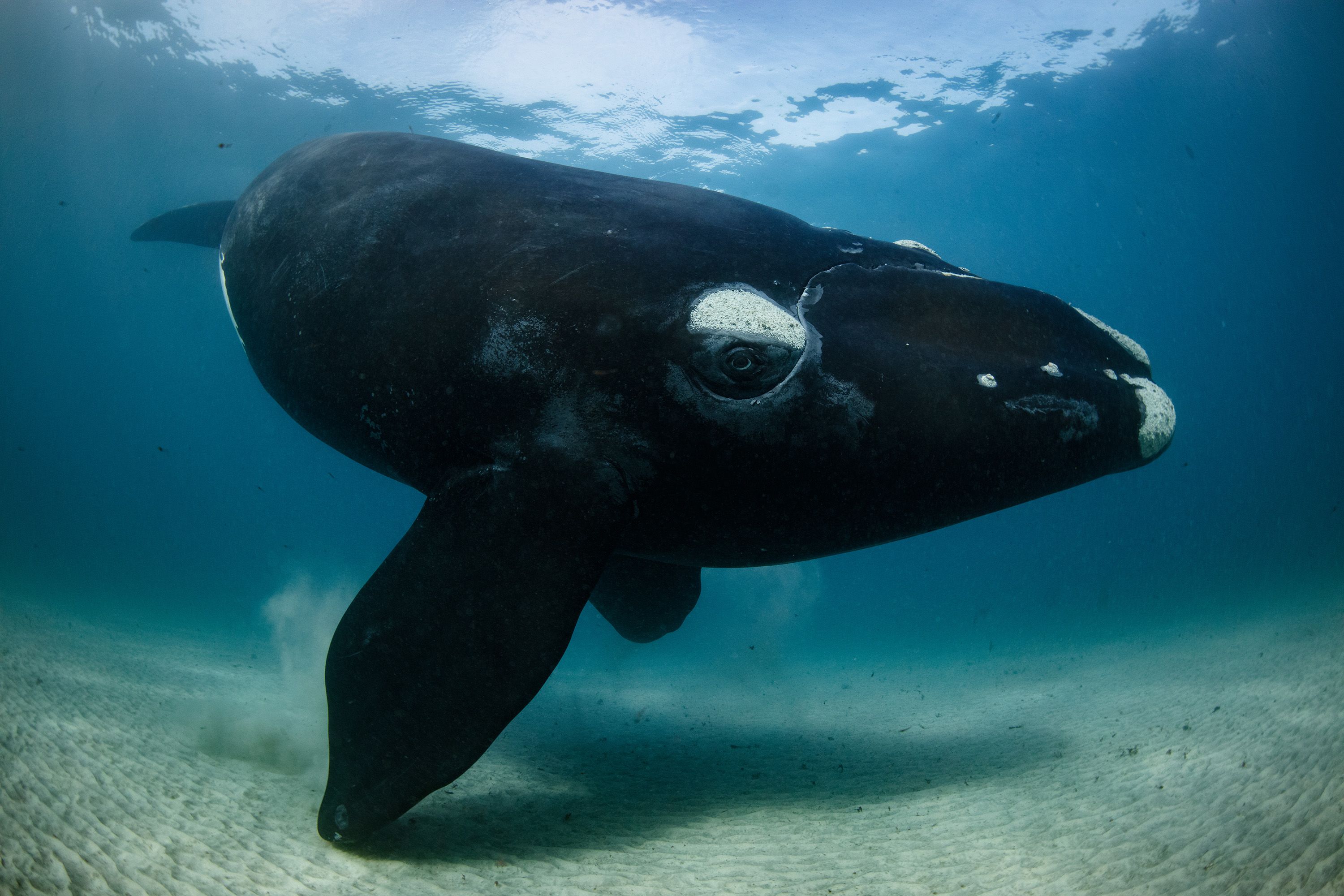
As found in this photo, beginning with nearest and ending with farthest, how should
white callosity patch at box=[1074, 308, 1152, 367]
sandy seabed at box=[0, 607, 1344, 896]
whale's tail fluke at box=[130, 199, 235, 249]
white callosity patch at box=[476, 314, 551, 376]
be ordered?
sandy seabed at box=[0, 607, 1344, 896] → white callosity patch at box=[476, 314, 551, 376] → white callosity patch at box=[1074, 308, 1152, 367] → whale's tail fluke at box=[130, 199, 235, 249]

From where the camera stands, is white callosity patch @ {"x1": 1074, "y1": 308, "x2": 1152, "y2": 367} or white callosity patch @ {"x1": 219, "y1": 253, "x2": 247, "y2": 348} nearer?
white callosity patch @ {"x1": 1074, "y1": 308, "x2": 1152, "y2": 367}

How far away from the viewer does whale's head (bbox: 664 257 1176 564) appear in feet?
11.3

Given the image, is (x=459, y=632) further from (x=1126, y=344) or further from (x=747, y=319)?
(x=1126, y=344)

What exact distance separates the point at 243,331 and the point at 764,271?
14.1 ft

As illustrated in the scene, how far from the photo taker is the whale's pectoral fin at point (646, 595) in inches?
238

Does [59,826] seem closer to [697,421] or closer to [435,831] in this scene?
[435,831]

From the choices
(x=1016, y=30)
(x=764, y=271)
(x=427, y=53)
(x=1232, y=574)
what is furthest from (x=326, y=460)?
(x=1232, y=574)

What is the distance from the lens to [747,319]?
339cm

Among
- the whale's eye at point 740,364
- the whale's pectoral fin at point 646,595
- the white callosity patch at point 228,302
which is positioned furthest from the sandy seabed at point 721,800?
the white callosity patch at point 228,302

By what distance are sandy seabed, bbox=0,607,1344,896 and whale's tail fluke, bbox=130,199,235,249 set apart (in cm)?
595

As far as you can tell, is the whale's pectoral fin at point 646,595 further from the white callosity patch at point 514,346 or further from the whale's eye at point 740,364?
the whale's eye at point 740,364

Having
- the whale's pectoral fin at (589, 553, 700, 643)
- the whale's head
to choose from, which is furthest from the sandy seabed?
the whale's head

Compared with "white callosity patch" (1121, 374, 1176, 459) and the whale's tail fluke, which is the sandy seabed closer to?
"white callosity patch" (1121, 374, 1176, 459)

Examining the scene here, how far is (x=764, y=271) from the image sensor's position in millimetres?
3852
